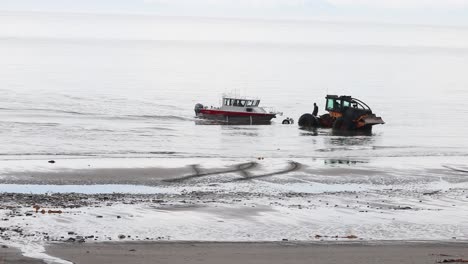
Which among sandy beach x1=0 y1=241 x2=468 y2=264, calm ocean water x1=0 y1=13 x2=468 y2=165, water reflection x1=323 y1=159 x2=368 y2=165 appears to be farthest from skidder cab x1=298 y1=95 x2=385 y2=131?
sandy beach x1=0 y1=241 x2=468 y2=264

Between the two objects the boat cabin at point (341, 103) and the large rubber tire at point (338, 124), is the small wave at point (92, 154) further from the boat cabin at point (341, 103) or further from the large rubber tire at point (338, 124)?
the boat cabin at point (341, 103)

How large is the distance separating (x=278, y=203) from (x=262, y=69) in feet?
429

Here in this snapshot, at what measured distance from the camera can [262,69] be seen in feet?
520

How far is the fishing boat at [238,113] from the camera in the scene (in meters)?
68.5

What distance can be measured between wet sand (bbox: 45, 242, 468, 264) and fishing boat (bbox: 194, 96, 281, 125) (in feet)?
152

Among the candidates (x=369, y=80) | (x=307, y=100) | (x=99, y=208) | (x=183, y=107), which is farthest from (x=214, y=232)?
(x=369, y=80)

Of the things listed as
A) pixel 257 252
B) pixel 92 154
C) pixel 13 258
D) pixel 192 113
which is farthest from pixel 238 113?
pixel 13 258

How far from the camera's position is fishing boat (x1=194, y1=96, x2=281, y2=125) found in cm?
6850

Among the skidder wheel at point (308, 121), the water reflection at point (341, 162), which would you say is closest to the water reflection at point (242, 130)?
the skidder wheel at point (308, 121)

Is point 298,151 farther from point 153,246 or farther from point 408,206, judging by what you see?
point 153,246

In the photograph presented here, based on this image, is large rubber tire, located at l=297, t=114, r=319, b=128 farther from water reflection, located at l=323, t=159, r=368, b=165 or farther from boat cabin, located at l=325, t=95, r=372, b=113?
water reflection, located at l=323, t=159, r=368, b=165

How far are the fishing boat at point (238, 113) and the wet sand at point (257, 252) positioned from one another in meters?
46.4

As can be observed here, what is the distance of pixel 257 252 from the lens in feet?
68.1

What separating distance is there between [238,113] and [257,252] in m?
48.3
